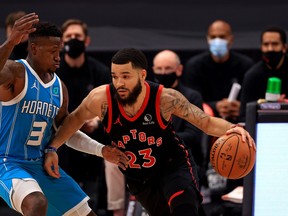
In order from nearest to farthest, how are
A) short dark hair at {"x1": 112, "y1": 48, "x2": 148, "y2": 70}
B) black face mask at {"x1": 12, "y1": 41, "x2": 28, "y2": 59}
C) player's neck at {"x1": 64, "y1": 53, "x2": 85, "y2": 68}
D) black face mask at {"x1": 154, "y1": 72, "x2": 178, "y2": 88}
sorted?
short dark hair at {"x1": 112, "y1": 48, "x2": 148, "y2": 70} → black face mask at {"x1": 154, "y1": 72, "x2": 178, "y2": 88} → black face mask at {"x1": 12, "y1": 41, "x2": 28, "y2": 59} → player's neck at {"x1": 64, "y1": 53, "x2": 85, "y2": 68}

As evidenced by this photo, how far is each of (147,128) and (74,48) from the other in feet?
8.74

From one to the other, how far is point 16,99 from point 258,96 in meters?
3.08

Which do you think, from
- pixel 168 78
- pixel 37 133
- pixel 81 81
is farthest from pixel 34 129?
pixel 81 81

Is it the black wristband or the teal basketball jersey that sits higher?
the teal basketball jersey

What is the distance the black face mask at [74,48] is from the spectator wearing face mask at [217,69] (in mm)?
1137

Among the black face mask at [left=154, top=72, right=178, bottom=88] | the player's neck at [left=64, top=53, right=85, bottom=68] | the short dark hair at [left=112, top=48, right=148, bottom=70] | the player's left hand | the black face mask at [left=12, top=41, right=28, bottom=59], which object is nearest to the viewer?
the player's left hand

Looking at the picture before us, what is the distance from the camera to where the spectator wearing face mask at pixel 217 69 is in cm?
866

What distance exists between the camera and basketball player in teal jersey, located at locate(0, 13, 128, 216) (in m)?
5.73

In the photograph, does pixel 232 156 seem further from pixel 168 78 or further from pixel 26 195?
pixel 168 78

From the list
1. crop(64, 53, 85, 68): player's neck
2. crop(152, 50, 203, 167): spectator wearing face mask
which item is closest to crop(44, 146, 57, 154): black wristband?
crop(152, 50, 203, 167): spectator wearing face mask

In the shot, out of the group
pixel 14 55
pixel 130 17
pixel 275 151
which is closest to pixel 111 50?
pixel 130 17

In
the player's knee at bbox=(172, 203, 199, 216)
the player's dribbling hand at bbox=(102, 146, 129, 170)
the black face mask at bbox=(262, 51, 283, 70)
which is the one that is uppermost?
the black face mask at bbox=(262, 51, 283, 70)

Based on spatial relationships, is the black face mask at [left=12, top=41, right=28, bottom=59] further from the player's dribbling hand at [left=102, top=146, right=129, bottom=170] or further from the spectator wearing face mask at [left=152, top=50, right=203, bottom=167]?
the player's dribbling hand at [left=102, top=146, right=129, bottom=170]

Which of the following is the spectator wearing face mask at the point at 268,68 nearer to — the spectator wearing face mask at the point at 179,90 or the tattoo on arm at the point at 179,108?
the spectator wearing face mask at the point at 179,90
